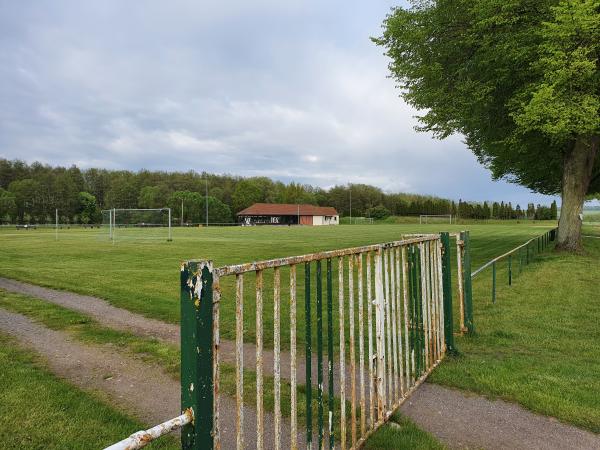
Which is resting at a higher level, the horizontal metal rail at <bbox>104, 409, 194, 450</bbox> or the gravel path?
the horizontal metal rail at <bbox>104, 409, 194, 450</bbox>

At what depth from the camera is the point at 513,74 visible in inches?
608

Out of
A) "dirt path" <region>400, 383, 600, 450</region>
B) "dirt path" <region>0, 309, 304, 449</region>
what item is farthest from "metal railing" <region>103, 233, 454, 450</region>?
"dirt path" <region>400, 383, 600, 450</region>

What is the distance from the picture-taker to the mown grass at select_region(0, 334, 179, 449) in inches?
140

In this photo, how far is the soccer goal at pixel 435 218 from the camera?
101931mm

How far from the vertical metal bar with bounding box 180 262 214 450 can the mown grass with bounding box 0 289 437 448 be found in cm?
222

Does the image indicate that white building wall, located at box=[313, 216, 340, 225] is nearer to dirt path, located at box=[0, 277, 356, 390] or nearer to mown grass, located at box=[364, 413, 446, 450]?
dirt path, located at box=[0, 277, 356, 390]

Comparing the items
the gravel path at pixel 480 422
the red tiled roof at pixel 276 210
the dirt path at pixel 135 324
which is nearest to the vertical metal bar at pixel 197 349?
the gravel path at pixel 480 422

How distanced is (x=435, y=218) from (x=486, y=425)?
10765 centimetres

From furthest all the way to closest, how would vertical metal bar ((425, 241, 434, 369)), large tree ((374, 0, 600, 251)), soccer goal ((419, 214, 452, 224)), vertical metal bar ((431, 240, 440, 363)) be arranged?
soccer goal ((419, 214, 452, 224)), large tree ((374, 0, 600, 251)), vertical metal bar ((431, 240, 440, 363)), vertical metal bar ((425, 241, 434, 369))

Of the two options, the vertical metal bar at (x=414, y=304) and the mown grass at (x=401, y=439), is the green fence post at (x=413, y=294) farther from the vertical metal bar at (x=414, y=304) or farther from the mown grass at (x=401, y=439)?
the mown grass at (x=401, y=439)

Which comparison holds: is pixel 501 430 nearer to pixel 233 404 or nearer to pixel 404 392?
pixel 404 392

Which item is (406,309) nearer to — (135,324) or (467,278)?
(467,278)

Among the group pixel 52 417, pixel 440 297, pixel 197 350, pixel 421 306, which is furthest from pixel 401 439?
pixel 52 417

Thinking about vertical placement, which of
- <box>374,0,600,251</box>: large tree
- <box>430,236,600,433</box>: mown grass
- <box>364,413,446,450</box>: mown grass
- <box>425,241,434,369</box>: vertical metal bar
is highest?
<box>374,0,600,251</box>: large tree
